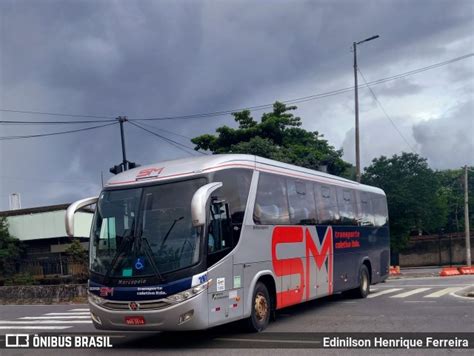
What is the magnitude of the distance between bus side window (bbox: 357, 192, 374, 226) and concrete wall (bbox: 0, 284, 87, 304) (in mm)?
12580

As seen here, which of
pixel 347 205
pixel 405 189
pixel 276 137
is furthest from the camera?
pixel 405 189

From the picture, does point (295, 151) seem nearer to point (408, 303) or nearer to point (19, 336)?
point (408, 303)

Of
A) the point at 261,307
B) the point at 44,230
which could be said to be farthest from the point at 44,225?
the point at 261,307

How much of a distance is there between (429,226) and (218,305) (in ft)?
143

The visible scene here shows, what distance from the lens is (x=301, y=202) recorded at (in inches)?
541

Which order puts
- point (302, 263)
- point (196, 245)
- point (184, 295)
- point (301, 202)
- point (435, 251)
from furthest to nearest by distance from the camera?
point (435, 251) < point (301, 202) < point (302, 263) < point (196, 245) < point (184, 295)

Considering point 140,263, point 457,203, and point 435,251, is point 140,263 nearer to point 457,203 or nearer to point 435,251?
point 435,251

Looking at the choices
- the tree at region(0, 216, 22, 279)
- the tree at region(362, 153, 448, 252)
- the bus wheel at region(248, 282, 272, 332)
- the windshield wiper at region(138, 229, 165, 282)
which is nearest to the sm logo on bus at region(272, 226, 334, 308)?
the bus wheel at region(248, 282, 272, 332)

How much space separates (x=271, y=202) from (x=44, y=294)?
15.9 metres

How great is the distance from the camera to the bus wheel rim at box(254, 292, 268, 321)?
37.4ft

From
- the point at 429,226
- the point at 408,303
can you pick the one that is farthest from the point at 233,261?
the point at 429,226

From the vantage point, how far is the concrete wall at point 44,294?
24.3 meters

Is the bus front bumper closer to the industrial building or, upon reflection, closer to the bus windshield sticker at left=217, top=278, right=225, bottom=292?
the bus windshield sticker at left=217, top=278, right=225, bottom=292

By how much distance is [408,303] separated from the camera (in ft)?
50.9
